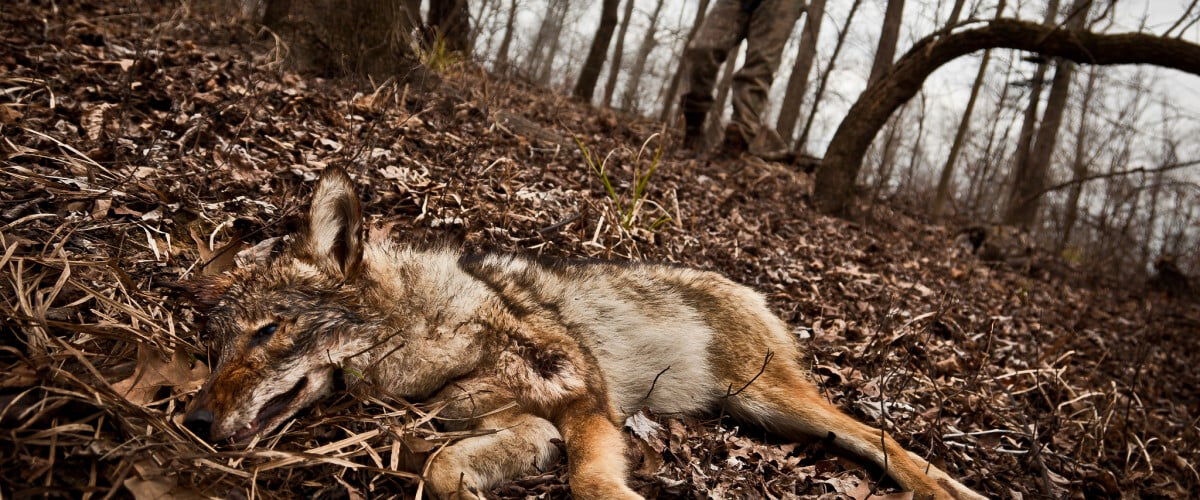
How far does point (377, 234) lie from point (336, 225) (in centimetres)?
99

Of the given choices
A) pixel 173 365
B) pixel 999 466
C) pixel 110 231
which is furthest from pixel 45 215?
pixel 999 466

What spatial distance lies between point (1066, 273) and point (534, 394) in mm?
11573

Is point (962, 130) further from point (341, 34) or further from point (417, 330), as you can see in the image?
point (417, 330)

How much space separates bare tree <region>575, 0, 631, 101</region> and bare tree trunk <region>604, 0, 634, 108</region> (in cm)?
418

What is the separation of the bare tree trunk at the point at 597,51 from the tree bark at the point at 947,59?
5971 mm

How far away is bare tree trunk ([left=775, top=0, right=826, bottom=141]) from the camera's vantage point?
16.9 metres

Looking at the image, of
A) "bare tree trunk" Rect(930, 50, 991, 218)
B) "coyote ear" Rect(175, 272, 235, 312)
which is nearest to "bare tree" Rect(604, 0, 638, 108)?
"bare tree trunk" Rect(930, 50, 991, 218)

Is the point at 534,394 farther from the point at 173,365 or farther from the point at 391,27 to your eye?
the point at 391,27

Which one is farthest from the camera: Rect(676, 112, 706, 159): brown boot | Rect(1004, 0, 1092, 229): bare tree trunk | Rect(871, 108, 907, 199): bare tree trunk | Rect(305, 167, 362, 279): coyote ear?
Rect(1004, 0, 1092, 229): bare tree trunk

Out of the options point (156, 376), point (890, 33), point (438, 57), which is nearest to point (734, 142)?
point (438, 57)

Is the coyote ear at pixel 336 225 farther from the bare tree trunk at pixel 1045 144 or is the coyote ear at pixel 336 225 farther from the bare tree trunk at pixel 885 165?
the bare tree trunk at pixel 1045 144

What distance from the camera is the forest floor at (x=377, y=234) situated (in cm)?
209

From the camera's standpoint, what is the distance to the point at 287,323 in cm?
238

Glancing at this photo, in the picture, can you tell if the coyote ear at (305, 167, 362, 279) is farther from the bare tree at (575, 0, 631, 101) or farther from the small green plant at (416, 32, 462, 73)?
the bare tree at (575, 0, 631, 101)
